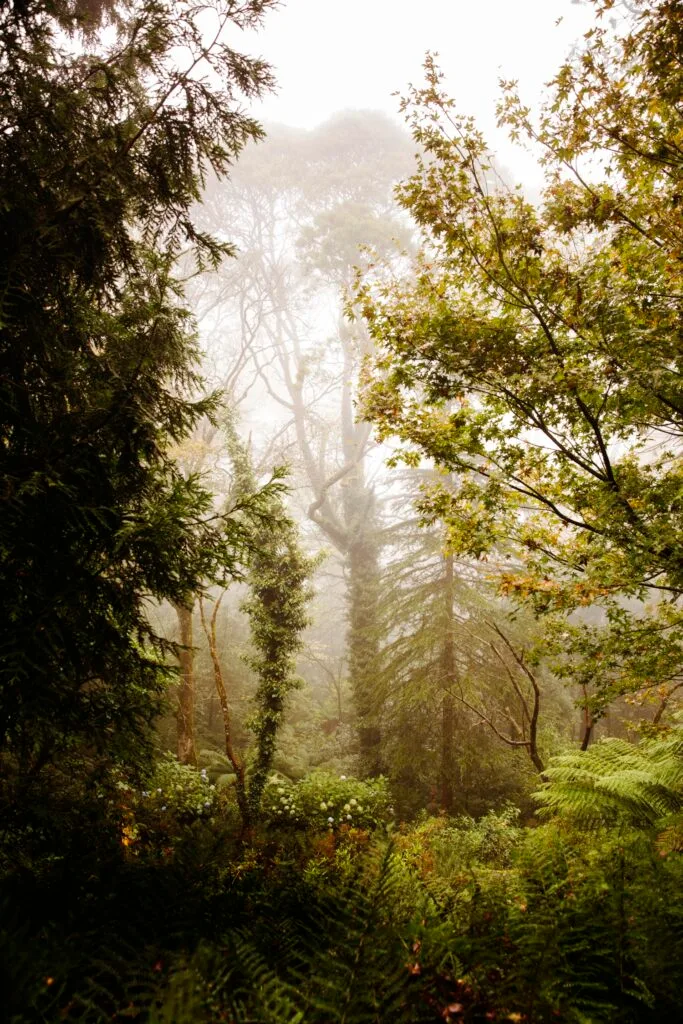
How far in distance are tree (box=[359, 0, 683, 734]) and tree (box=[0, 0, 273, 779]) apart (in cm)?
196

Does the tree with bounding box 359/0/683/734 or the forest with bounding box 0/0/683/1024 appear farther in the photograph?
the tree with bounding box 359/0/683/734

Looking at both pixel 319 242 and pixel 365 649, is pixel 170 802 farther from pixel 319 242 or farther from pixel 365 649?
pixel 319 242

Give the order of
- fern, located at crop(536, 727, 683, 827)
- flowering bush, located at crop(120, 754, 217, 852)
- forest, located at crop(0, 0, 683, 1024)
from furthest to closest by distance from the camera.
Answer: flowering bush, located at crop(120, 754, 217, 852) → fern, located at crop(536, 727, 683, 827) → forest, located at crop(0, 0, 683, 1024)

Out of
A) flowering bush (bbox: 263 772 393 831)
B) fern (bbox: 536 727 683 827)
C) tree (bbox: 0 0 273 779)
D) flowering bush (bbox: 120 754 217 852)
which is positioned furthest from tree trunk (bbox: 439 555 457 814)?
tree (bbox: 0 0 273 779)

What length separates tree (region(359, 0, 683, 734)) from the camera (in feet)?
9.86

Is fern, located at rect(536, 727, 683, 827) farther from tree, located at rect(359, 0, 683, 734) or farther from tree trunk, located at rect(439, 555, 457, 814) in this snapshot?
tree trunk, located at rect(439, 555, 457, 814)

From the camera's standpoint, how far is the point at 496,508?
3.90 metres

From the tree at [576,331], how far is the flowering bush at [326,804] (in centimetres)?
614

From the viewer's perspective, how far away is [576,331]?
3178 mm

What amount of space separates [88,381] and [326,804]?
804 centimetres

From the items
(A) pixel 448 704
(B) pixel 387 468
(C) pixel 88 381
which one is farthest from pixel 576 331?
(A) pixel 448 704

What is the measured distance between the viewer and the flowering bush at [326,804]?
807 cm

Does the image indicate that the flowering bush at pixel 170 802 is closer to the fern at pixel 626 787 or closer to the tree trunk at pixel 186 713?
the tree trunk at pixel 186 713

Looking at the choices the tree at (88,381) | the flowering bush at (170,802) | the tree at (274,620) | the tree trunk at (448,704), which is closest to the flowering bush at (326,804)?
the tree at (274,620)
